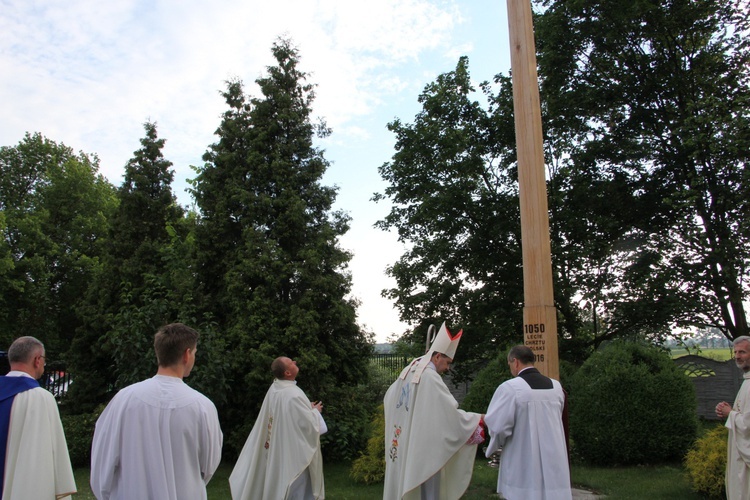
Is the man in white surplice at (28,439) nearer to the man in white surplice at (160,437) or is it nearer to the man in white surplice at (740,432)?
the man in white surplice at (160,437)

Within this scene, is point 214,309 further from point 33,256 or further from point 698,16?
point 33,256

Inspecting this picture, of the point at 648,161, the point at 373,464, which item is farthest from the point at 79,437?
the point at 648,161

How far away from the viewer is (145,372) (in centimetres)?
1072

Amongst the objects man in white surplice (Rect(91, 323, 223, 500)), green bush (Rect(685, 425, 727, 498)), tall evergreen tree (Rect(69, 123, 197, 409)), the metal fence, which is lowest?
green bush (Rect(685, 425, 727, 498))

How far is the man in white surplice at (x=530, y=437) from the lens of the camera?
532 centimetres

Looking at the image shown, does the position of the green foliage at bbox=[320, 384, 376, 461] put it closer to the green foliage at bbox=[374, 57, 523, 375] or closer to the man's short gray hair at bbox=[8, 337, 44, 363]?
the green foliage at bbox=[374, 57, 523, 375]

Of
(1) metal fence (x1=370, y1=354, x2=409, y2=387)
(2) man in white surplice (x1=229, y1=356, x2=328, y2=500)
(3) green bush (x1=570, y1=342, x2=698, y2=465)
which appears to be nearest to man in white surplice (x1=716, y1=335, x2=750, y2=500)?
(3) green bush (x1=570, y1=342, x2=698, y2=465)

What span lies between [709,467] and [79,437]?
11.3m

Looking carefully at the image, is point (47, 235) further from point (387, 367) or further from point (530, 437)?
point (530, 437)

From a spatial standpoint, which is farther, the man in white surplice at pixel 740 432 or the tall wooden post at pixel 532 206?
the tall wooden post at pixel 532 206

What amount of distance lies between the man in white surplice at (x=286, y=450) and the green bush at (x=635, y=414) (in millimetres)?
4621

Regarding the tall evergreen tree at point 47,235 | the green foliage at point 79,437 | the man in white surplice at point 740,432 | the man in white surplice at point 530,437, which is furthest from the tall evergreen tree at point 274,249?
the tall evergreen tree at point 47,235

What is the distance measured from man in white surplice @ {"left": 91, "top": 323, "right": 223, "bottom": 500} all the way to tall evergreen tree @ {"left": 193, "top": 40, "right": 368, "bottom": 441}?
25.0 feet

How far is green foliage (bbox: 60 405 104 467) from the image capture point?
12359mm
